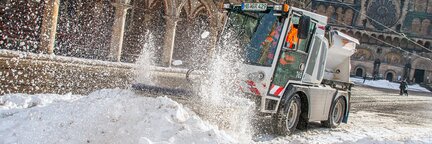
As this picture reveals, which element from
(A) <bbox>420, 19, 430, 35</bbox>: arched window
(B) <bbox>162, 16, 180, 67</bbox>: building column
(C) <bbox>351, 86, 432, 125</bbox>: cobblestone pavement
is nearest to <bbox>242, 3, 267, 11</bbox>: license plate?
→ (C) <bbox>351, 86, 432, 125</bbox>: cobblestone pavement

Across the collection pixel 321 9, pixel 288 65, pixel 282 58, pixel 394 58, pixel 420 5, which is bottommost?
pixel 288 65

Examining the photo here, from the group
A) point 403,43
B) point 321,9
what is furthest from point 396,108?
point 403,43

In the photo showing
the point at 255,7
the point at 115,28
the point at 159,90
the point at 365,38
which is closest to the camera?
the point at 159,90

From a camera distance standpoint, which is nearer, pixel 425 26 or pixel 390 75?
pixel 390 75

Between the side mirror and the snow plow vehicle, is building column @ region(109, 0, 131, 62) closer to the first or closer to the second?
the snow plow vehicle

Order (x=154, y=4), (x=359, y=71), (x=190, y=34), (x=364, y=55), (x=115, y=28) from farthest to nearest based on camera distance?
(x=364, y=55) → (x=359, y=71) → (x=190, y=34) → (x=154, y=4) → (x=115, y=28)

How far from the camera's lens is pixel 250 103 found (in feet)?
18.7

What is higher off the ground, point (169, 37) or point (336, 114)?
point (169, 37)

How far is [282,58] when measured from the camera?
616cm

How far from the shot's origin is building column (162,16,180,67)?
2155cm

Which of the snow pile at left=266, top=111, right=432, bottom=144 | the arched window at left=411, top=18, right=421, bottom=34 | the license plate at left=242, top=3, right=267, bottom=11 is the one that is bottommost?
the snow pile at left=266, top=111, right=432, bottom=144

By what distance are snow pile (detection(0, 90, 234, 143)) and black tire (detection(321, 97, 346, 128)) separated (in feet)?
13.8

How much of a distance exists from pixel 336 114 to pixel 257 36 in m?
3.67

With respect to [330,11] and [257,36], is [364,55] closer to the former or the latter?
[330,11]
